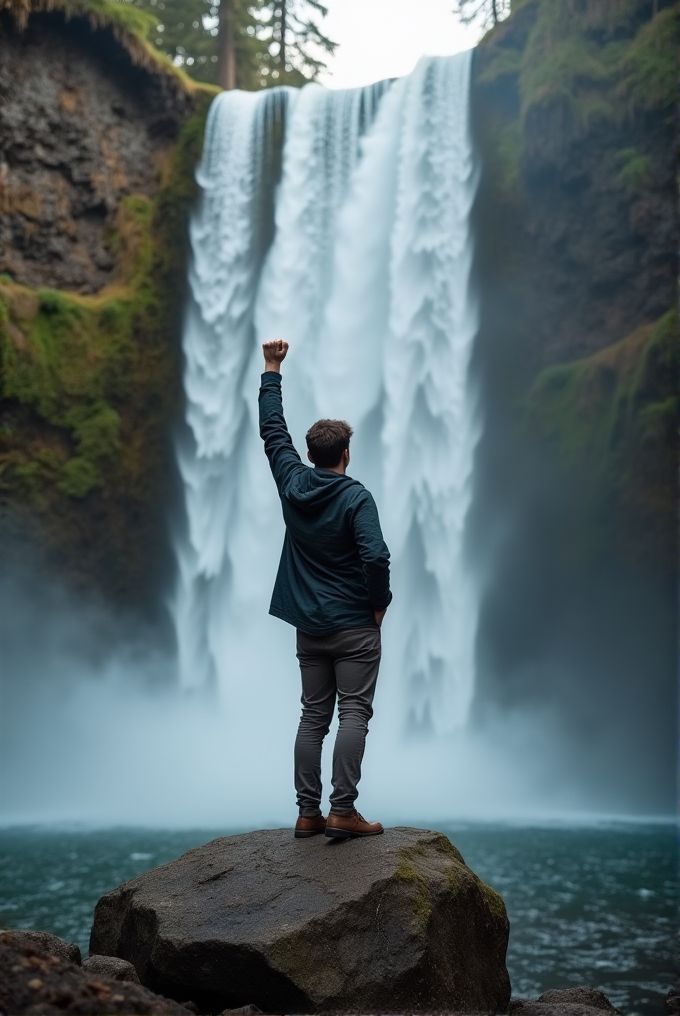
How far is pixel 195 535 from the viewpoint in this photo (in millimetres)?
16266

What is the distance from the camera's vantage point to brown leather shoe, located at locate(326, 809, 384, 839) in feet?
12.7

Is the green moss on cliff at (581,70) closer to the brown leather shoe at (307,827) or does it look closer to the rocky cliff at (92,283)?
the rocky cliff at (92,283)

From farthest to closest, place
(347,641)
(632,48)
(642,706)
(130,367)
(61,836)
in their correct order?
(130,367) < (632,48) < (642,706) < (61,836) < (347,641)

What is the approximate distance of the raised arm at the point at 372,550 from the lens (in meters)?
3.75

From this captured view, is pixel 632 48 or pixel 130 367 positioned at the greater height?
pixel 632 48

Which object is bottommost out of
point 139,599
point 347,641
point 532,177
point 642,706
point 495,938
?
point 495,938

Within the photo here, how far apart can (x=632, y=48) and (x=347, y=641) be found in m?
14.5

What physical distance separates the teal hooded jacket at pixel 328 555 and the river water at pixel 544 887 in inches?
129

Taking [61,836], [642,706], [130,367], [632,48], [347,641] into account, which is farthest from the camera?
[130,367]

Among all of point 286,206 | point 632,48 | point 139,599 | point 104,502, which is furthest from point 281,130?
point 139,599

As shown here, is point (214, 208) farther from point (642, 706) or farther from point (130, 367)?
point (642, 706)

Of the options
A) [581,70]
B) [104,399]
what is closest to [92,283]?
[104,399]

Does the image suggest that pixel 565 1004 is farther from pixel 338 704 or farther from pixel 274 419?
pixel 274 419

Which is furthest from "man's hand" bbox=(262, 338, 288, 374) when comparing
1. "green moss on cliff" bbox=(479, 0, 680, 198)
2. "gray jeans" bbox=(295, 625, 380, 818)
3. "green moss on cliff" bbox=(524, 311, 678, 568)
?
"green moss on cliff" bbox=(479, 0, 680, 198)
